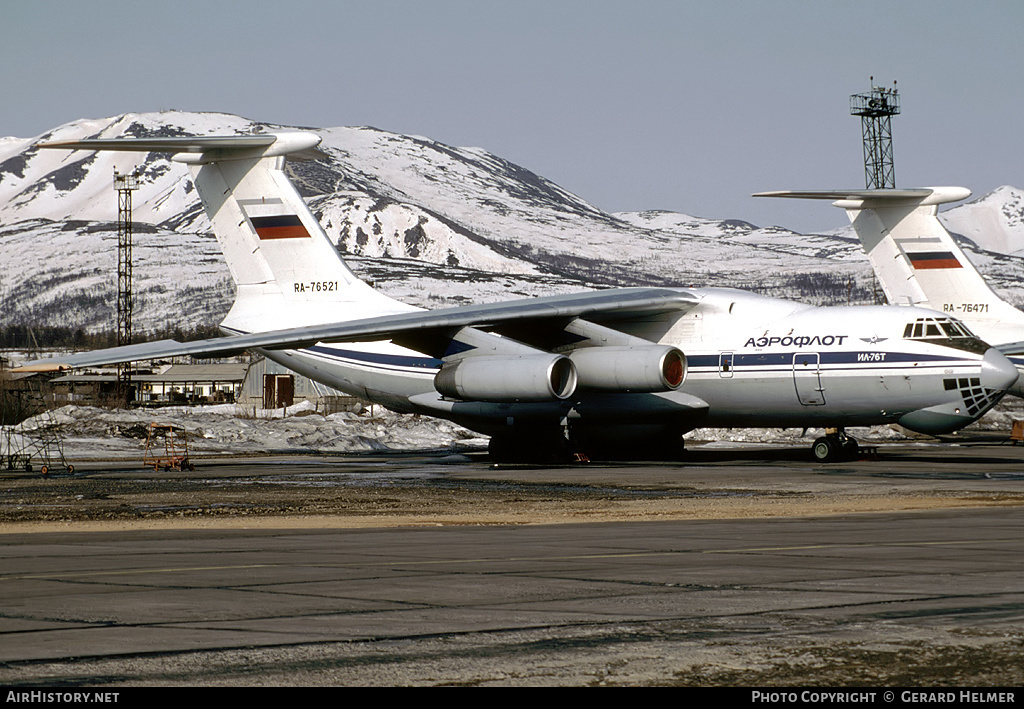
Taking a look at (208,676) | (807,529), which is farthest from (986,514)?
(208,676)

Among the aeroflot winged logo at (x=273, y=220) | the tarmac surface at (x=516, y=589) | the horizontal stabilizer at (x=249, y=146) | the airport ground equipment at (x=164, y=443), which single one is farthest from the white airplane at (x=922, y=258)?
the tarmac surface at (x=516, y=589)

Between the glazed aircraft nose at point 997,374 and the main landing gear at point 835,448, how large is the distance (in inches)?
130

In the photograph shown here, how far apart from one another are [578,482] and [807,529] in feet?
26.7

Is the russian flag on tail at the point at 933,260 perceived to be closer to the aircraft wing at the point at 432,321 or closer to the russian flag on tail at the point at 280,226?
the aircraft wing at the point at 432,321

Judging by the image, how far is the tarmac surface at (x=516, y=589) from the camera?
542cm

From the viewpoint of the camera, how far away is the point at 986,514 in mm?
13297

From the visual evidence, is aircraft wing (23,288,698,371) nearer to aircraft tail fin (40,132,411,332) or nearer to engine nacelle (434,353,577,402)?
engine nacelle (434,353,577,402)

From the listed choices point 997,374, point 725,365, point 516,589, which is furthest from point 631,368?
point 516,589

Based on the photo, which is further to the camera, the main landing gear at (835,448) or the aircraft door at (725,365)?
the main landing gear at (835,448)

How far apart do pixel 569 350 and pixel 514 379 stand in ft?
10.1

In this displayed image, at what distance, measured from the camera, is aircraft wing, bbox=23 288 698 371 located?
25016 millimetres

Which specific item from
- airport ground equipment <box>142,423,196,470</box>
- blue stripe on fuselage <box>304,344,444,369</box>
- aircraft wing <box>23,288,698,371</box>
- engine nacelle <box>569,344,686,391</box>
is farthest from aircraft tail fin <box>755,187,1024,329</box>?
airport ground equipment <box>142,423,196,470</box>

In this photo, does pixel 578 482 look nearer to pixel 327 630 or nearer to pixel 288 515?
pixel 288 515

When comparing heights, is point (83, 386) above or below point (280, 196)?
below
